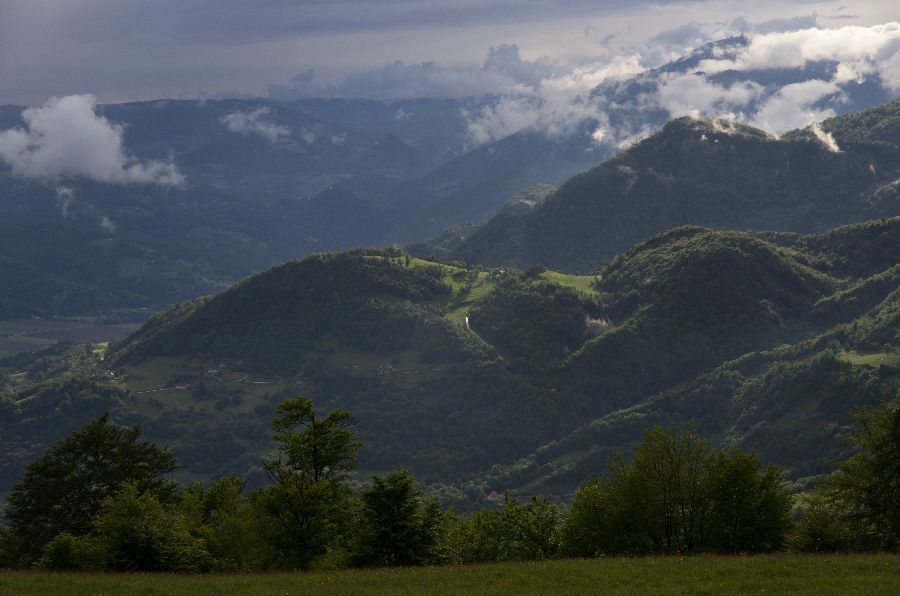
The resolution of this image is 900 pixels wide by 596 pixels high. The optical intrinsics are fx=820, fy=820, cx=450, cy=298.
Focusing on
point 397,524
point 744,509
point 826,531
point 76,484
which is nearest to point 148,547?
point 397,524

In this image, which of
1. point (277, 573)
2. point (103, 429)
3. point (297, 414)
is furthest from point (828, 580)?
point (103, 429)

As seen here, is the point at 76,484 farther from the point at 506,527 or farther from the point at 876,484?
the point at 876,484

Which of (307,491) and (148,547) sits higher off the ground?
(307,491)

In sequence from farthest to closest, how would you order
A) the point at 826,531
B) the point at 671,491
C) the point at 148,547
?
the point at 671,491 < the point at 148,547 < the point at 826,531

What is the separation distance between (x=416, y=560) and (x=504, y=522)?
16928mm

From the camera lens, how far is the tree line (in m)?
72.1

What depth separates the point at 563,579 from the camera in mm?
61375

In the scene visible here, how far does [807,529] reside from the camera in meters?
72.9

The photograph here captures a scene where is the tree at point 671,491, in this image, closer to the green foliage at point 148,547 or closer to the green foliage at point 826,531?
the green foliage at point 826,531

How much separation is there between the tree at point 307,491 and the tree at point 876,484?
45.6m

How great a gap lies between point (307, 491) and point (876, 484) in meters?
51.2

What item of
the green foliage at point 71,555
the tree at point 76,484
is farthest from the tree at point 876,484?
the tree at point 76,484

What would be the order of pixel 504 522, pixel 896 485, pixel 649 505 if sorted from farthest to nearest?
1. pixel 504 522
2. pixel 649 505
3. pixel 896 485

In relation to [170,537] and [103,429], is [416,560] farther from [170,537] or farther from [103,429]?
[103,429]
